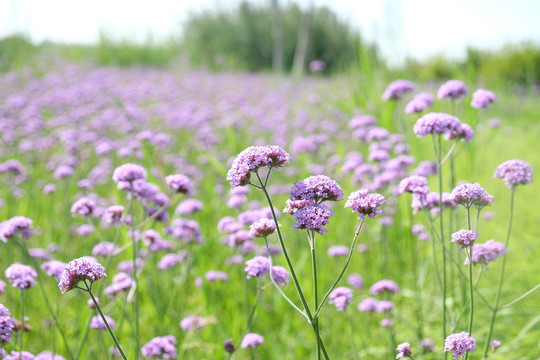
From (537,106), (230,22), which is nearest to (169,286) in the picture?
(537,106)

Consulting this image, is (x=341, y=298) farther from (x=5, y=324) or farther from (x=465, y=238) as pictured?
(x=5, y=324)

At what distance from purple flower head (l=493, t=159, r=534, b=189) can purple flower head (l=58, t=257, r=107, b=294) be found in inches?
54.4

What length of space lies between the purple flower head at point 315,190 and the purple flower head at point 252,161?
87mm

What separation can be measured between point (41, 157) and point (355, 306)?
4.38 meters

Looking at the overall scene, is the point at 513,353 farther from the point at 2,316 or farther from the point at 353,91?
the point at 353,91

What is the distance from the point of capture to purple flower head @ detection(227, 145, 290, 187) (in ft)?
4.92

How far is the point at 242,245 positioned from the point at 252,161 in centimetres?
159

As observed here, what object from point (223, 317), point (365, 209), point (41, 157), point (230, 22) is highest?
point (230, 22)

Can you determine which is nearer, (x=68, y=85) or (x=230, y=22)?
(x=68, y=85)

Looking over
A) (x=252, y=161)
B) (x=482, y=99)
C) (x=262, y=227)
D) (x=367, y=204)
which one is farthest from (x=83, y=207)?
(x=482, y=99)

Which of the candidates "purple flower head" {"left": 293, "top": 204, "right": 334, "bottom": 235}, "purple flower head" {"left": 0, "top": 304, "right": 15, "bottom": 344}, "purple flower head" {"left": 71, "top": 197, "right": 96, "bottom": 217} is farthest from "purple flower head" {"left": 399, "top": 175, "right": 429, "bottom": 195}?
"purple flower head" {"left": 71, "top": 197, "right": 96, "bottom": 217}

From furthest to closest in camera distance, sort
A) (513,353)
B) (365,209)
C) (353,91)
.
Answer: (353,91) → (513,353) → (365,209)

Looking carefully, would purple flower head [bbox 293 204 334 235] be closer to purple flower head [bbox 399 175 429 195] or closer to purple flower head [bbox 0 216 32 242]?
purple flower head [bbox 399 175 429 195]

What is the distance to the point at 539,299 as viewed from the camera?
3.67m
